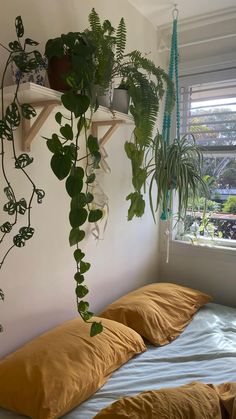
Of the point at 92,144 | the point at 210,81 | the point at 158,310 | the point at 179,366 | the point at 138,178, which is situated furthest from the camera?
Result: the point at 210,81

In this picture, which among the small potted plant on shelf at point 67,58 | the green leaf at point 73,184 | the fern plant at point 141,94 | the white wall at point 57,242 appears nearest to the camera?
the green leaf at point 73,184

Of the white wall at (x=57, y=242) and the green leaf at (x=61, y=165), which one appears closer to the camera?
the green leaf at (x=61, y=165)

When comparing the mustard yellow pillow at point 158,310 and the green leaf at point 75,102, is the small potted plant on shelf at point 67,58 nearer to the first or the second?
the green leaf at point 75,102

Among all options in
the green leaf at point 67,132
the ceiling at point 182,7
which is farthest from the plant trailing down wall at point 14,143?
the ceiling at point 182,7

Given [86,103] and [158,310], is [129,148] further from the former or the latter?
[158,310]

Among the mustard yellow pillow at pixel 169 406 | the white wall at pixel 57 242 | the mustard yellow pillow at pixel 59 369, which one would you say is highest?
the white wall at pixel 57 242

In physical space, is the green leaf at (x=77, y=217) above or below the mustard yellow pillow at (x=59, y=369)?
above

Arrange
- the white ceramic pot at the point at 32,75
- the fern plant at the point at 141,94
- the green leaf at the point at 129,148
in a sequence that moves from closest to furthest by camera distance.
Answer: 1. the white ceramic pot at the point at 32,75
2. the fern plant at the point at 141,94
3. the green leaf at the point at 129,148

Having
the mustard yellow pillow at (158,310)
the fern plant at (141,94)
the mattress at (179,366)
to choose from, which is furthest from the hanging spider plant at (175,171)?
the mattress at (179,366)

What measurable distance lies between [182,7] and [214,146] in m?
0.94

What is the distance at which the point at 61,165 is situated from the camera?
3.71 ft

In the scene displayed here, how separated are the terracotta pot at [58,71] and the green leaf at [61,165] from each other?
0.42 meters

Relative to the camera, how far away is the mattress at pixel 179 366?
138cm

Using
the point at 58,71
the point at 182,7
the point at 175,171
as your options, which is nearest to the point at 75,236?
the point at 58,71
